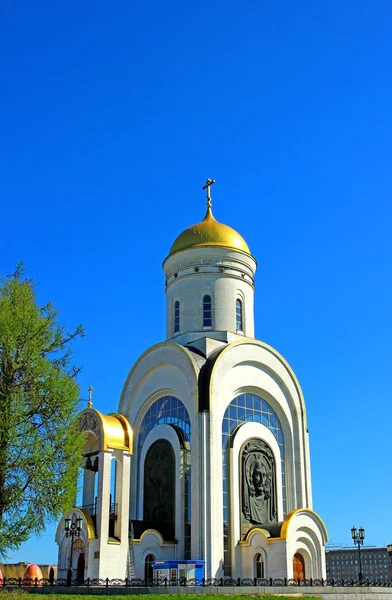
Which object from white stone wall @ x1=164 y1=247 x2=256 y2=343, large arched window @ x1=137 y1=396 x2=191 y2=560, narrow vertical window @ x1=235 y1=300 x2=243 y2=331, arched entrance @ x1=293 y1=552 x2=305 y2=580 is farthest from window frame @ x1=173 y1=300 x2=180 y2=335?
arched entrance @ x1=293 y1=552 x2=305 y2=580

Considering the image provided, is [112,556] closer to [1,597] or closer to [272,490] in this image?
[272,490]

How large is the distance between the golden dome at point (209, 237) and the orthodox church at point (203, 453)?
0.07m

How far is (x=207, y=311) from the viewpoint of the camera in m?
29.9

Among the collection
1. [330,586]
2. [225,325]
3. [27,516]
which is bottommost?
[330,586]

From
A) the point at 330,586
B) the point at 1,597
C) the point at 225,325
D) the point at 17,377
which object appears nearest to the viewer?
the point at 1,597

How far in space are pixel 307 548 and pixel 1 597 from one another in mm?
15211

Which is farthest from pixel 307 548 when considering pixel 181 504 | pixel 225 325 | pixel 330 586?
pixel 225 325

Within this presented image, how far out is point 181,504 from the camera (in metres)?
25.6

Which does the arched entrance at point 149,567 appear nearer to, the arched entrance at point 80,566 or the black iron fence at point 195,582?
the black iron fence at point 195,582

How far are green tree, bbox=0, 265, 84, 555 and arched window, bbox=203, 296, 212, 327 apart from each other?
13122 millimetres

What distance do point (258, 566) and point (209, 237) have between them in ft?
45.6

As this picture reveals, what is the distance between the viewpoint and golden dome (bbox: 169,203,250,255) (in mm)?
30578

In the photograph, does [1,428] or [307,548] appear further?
[307,548]

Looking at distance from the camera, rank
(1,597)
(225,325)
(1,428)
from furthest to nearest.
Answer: (225,325)
(1,428)
(1,597)
